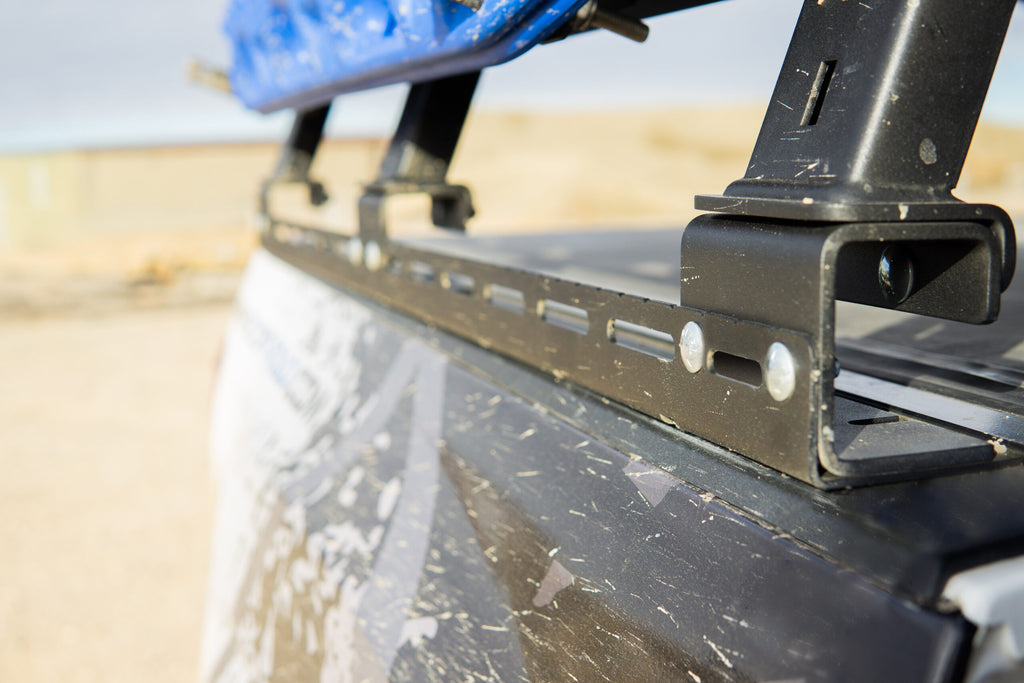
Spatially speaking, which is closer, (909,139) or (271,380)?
(909,139)

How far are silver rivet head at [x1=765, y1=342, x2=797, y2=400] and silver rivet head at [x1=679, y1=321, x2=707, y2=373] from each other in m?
0.09

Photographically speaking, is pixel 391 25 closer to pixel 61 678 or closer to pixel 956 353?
pixel 956 353

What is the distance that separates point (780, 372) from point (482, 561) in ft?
1.59

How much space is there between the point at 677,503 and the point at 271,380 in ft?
5.01

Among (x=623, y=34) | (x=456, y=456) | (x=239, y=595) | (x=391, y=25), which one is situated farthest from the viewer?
(x=239, y=595)

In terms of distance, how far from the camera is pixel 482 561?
98 cm

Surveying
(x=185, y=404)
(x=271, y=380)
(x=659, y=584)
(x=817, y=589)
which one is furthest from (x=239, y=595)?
(x=185, y=404)

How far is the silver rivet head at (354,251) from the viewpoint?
Result: 185 cm

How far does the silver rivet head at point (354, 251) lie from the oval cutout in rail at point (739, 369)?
123cm

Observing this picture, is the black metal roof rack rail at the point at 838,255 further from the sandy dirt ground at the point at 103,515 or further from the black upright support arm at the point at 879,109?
the sandy dirt ground at the point at 103,515

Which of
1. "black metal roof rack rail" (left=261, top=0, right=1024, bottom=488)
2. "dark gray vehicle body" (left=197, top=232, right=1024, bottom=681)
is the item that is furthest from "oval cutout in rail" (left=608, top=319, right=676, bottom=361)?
"black metal roof rack rail" (left=261, top=0, right=1024, bottom=488)

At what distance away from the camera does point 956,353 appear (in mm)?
1205

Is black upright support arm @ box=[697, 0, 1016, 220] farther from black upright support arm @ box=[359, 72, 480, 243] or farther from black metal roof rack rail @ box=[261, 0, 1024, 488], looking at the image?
black upright support arm @ box=[359, 72, 480, 243]

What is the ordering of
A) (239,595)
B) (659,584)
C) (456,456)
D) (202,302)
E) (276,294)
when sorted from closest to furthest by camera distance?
1. (659,584)
2. (456,456)
3. (239,595)
4. (276,294)
5. (202,302)
